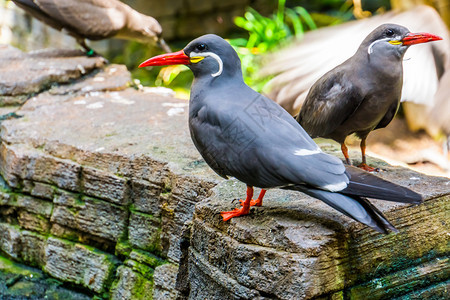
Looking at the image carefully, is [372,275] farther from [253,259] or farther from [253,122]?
[253,122]

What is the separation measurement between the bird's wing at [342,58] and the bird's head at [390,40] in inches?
40.9

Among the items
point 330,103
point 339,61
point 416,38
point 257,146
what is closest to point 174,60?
point 257,146

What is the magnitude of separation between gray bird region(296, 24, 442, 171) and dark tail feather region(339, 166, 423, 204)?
0.62 m

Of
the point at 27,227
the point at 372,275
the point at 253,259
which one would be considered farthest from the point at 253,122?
the point at 27,227

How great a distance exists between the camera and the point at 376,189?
180 centimetres

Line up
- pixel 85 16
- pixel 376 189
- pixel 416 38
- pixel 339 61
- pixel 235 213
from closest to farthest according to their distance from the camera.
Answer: pixel 376 189 → pixel 235 213 → pixel 416 38 → pixel 339 61 → pixel 85 16

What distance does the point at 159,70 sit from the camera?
6309 mm

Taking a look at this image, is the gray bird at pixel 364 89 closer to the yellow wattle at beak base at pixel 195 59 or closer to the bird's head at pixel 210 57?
the bird's head at pixel 210 57

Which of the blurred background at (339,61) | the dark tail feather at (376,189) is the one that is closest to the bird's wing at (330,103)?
the dark tail feather at (376,189)

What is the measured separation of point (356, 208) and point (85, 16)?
368 centimetres

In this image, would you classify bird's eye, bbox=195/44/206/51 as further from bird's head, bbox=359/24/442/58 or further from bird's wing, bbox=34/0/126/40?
bird's wing, bbox=34/0/126/40

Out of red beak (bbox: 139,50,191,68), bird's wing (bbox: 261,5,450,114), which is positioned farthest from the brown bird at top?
red beak (bbox: 139,50,191,68)

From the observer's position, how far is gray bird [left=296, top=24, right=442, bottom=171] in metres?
2.36

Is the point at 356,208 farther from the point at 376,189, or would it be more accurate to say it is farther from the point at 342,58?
the point at 342,58
